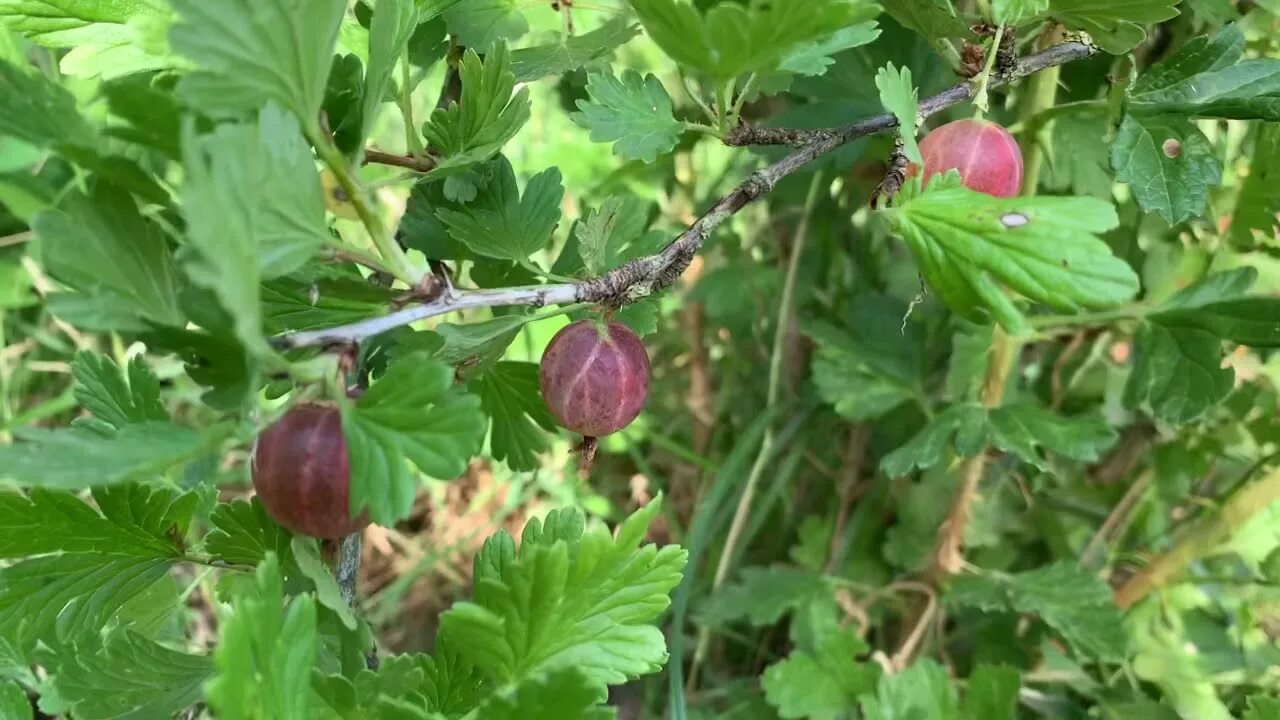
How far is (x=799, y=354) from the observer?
1.18 metres

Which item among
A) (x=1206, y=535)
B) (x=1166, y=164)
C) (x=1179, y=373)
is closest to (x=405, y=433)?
(x=1166, y=164)

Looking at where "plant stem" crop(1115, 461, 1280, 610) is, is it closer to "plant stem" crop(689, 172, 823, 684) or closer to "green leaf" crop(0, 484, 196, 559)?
"plant stem" crop(689, 172, 823, 684)

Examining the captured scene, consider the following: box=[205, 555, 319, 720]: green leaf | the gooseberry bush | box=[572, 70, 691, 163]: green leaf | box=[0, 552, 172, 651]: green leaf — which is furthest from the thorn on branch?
box=[0, 552, 172, 651]: green leaf

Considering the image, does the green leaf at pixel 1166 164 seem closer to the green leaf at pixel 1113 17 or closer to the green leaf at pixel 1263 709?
the green leaf at pixel 1113 17

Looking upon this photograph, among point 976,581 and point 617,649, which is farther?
point 976,581

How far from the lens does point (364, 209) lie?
0.42 metres

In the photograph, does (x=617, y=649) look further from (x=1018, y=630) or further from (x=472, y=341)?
(x=1018, y=630)

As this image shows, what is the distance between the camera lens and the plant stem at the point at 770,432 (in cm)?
104

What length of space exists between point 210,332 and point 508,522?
107 cm

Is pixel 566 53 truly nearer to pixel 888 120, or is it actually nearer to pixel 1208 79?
pixel 888 120

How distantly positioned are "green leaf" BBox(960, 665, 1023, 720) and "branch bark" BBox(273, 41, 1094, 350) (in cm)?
54

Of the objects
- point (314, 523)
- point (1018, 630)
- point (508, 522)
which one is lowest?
point (508, 522)

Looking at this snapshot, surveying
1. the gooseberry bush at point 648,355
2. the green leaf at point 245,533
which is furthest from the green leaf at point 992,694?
the green leaf at point 245,533

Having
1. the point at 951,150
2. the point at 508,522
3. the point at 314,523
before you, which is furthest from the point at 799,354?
the point at 314,523
